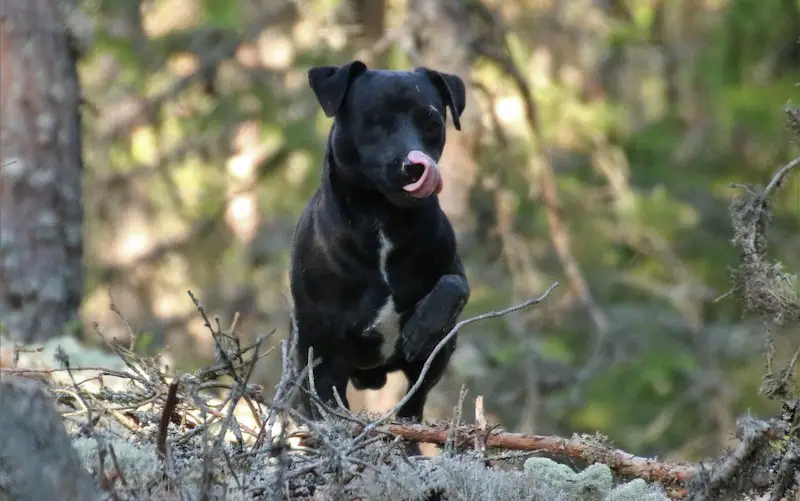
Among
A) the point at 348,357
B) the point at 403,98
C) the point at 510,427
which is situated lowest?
the point at 510,427

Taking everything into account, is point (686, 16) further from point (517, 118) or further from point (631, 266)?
point (517, 118)

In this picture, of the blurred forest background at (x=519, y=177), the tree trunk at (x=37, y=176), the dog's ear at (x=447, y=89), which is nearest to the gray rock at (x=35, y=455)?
the dog's ear at (x=447, y=89)

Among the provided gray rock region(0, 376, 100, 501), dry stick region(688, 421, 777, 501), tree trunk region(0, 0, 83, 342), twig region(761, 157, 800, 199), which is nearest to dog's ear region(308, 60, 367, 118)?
twig region(761, 157, 800, 199)

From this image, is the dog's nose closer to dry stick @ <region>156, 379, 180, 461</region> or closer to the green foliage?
dry stick @ <region>156, 379, 180, 461</region>

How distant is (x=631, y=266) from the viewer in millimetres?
14523

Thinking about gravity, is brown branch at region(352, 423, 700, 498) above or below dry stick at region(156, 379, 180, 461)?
below

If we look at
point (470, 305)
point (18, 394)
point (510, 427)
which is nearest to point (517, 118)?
point (470, 305)

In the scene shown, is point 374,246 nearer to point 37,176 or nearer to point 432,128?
point 432,128

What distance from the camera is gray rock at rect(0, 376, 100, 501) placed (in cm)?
285

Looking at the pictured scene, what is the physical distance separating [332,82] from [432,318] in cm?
117

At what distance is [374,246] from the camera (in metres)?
4.91

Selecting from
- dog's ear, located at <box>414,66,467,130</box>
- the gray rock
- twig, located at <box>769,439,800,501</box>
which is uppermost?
dog's ear, located at <box>414,66,467,130</box>

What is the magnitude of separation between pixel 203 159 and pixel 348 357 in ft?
32.1

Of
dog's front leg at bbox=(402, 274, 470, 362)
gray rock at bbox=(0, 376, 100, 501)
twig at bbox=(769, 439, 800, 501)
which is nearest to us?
gray rock at bbox=(0, 376, 100, 501)
